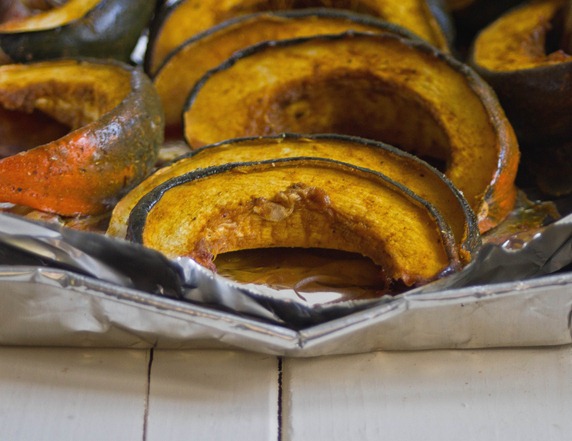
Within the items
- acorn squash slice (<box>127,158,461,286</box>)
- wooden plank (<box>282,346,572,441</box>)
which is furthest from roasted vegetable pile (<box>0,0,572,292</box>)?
wooden plank (<box>282,346,572,441</box>)

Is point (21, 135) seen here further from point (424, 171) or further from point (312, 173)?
point (424, 171)

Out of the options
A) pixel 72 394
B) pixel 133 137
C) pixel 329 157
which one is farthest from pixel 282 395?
pixel 133 137

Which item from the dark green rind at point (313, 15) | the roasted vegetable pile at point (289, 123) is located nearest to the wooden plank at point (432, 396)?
the roasted vegetable pile at point (289, 123)

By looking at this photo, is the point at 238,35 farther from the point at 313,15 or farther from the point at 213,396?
the point at 213,396

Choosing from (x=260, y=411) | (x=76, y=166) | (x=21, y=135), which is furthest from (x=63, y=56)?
(x=260, y=411)

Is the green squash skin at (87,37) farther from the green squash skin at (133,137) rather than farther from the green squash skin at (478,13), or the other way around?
the green squash skin at (478,13)

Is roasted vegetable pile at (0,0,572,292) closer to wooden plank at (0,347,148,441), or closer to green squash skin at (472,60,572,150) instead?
green squash skin at (472,60,572,150)

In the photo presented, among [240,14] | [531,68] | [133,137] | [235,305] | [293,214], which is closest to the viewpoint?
[235,305]
